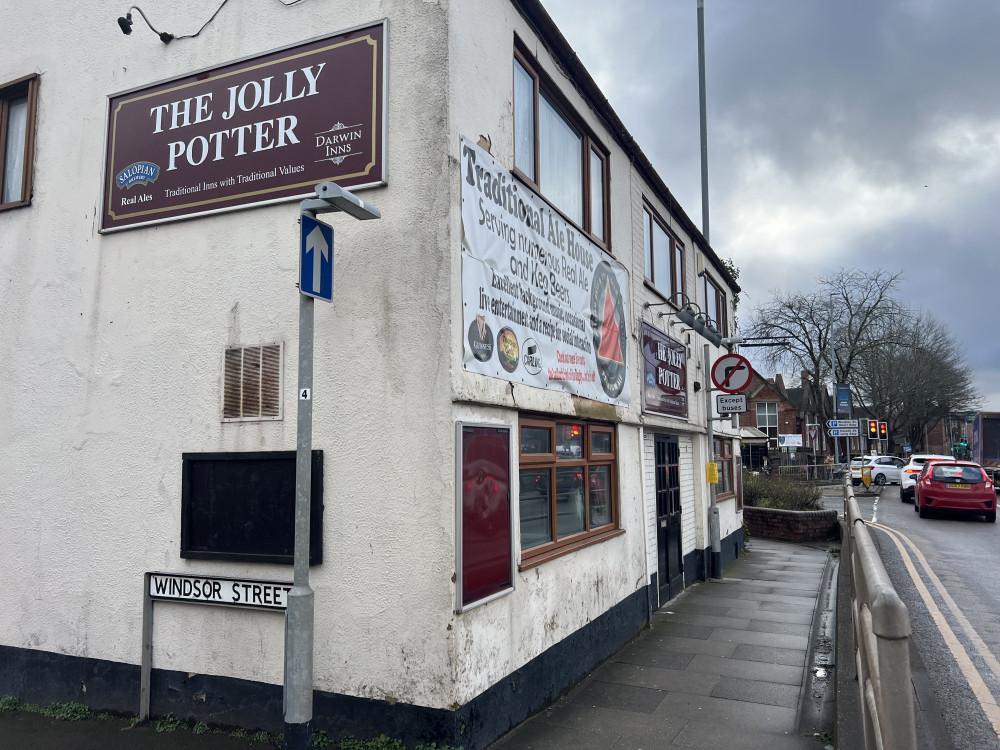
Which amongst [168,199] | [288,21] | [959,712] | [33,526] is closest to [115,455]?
[33,526]

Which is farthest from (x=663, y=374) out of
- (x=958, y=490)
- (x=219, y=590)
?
(x=958, y=490)

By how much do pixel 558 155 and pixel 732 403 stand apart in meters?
6.02

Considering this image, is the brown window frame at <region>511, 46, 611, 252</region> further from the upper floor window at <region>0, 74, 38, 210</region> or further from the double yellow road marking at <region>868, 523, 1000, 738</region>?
the double yellow road marking at <region>868, 523, 1000, 738</region>

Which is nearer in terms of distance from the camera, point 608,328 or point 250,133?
point 250,133

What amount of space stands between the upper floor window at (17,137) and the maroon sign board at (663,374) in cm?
704

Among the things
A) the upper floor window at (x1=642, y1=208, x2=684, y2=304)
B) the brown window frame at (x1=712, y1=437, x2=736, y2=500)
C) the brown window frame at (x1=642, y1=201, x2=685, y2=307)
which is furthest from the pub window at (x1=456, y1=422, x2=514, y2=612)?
the brown window frame at (x1=712, y1=437, x2=736, y2=500)

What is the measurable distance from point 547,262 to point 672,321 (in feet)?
17.1

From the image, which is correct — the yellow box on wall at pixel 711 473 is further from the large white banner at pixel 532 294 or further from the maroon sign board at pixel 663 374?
the large white banner at pixel 532 294

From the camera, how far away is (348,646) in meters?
5.07

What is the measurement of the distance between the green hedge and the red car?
3.72m

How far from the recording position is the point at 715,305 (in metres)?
15.9

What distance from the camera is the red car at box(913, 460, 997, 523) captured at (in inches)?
820

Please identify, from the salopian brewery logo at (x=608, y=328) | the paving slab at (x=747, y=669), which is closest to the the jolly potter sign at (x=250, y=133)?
the salopian brewery logo at (x=608, y=328)

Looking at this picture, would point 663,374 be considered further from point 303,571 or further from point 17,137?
point 17,137
